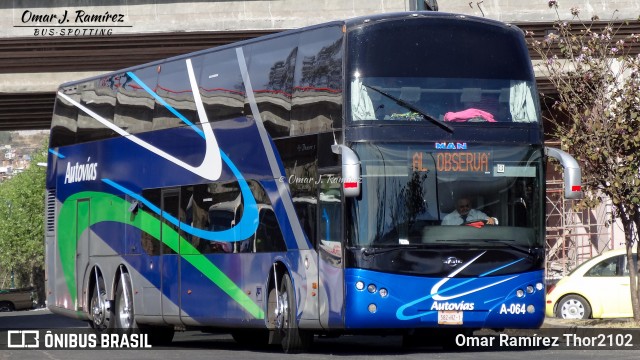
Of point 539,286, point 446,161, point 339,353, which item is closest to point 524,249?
point 539,286

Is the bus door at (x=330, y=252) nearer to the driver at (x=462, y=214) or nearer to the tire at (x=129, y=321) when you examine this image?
the driver at (x=462, y=214)

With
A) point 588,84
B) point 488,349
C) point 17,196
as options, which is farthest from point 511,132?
point 17,196

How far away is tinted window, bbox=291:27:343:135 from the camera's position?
16.5m

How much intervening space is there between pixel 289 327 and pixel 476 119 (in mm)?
3424

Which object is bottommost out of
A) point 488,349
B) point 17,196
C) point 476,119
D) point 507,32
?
point 488,349

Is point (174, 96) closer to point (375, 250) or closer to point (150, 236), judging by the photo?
point (150, 236)

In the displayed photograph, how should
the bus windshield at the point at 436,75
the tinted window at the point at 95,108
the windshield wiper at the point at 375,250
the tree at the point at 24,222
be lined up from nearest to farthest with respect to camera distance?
1. the windshield wiper at the point at 375,250
2. the bus windshield at the point at 436,75
3. the tinted window at the point at 95,108
4. the tree at the point at 24,222

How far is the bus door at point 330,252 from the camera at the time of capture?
638 inches

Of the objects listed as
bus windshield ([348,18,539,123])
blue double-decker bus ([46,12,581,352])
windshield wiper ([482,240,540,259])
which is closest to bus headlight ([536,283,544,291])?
blue double-decker bus ([46,12,581,352])

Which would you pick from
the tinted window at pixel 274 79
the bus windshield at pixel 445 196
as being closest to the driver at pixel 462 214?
the bus windshield at pixel 445 196

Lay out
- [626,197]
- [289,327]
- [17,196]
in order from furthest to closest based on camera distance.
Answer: [17,196], [626,197], [289,327]

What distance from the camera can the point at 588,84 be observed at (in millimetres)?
22312

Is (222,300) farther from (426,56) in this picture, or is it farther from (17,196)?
(17,196)

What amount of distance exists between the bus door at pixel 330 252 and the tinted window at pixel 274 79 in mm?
1279
